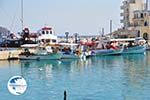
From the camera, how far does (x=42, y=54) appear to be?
60188 millimetres

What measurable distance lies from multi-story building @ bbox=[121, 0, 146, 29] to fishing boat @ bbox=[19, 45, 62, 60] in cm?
5256

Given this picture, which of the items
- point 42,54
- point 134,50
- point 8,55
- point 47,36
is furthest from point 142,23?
point 42,54

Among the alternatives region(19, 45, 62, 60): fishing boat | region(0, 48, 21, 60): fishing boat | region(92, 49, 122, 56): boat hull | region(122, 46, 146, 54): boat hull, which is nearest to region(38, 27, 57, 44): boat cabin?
region(92, 49, 122, 56): boat hull

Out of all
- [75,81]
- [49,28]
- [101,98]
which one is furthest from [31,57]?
[101,98]

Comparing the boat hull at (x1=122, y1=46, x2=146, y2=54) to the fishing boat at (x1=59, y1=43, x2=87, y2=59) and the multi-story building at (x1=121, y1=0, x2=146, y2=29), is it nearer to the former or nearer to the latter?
the fishing boat at (x1=59, y1=43, x2=87, y2=59)

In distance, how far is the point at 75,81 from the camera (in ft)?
111

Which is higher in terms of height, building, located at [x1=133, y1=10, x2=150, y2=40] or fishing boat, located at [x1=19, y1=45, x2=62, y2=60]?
building, located at [x1=133, y1=10, x2=150, y2=40]

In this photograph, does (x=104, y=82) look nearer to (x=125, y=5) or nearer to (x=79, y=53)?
(x=79, y=53)

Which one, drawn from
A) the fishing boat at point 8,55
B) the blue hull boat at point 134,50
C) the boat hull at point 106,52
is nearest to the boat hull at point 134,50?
the blue hull boat at point 134,50

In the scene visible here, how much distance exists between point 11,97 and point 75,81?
31.4 ft

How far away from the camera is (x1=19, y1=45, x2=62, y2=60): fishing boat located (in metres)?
60.0

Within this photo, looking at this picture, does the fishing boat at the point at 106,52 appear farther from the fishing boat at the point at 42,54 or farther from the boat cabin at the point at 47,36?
the fishing boat at the point at 42,54

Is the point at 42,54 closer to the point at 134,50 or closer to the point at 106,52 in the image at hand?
the point at 106,52

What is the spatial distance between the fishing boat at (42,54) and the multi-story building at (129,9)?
52558 mm
